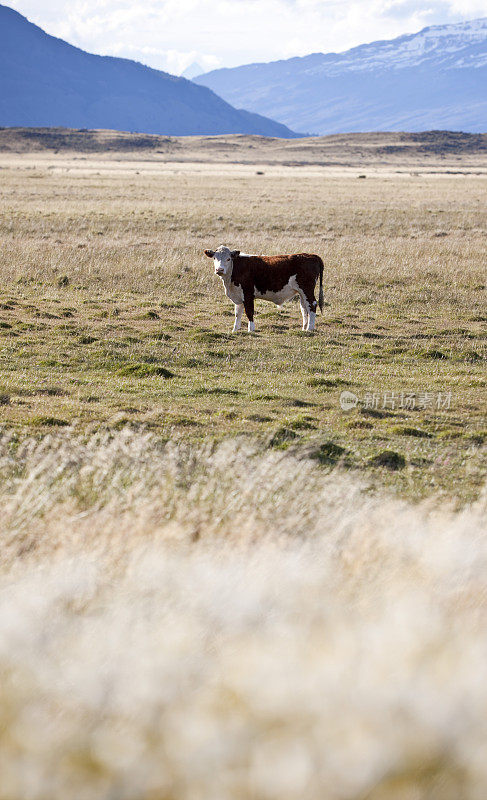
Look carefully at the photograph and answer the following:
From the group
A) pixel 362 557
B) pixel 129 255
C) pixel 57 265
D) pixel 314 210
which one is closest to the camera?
pixel 362 557

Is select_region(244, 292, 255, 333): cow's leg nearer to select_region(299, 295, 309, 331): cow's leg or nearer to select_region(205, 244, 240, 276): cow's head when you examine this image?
select_region(205, 244, 240, 276): cow's head

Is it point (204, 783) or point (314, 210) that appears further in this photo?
point (314, 210)

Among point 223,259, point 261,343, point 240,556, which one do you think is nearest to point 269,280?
point 223,259

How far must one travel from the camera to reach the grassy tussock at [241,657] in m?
3.00

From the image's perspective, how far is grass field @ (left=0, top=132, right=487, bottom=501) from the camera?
9781 mm

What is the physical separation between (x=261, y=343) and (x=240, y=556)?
10.8 meters

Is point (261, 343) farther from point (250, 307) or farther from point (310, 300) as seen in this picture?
point (310, 300)

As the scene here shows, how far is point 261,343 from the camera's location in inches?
615

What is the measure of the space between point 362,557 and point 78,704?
2376 mm

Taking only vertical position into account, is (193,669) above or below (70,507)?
above

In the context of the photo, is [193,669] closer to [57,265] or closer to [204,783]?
[204,783]

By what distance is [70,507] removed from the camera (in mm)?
6359

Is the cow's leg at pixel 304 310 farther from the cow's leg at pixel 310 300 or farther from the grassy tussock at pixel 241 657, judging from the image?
the grassy tussock at pixel 241 657

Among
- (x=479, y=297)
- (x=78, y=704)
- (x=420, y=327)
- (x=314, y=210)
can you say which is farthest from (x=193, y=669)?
(x=314, y=210)
